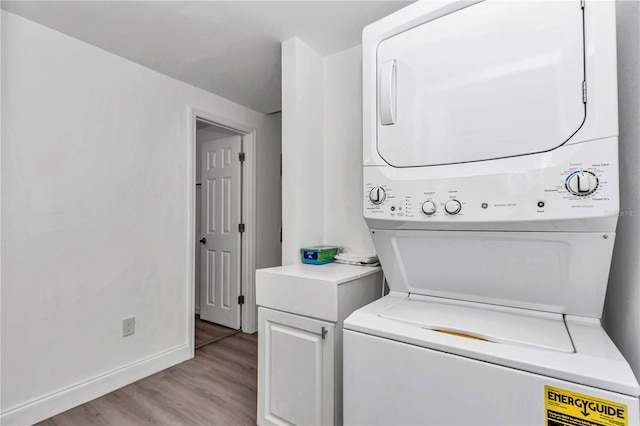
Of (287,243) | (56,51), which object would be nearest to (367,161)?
(287,243)

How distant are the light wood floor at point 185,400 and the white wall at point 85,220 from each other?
0.11m

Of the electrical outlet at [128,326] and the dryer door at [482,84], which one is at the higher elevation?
the dryer door at [482,84]

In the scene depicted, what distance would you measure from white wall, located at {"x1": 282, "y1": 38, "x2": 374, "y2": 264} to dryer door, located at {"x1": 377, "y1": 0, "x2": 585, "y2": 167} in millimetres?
838

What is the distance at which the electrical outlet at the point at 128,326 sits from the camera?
217 cm

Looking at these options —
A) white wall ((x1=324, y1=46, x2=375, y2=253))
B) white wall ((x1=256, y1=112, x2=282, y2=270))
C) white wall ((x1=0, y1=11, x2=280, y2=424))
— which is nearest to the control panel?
white wall ((x1=324, y1=46, x2=375, y2=253))

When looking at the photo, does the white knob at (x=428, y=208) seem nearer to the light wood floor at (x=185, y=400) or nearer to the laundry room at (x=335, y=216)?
the laundry room at (x=335, y=216)

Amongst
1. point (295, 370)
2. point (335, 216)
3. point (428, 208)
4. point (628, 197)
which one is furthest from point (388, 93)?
point (295, 370)

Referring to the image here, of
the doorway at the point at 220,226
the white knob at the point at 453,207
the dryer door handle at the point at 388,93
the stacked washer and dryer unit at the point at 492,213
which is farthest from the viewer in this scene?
the doorway at the point at 220,226

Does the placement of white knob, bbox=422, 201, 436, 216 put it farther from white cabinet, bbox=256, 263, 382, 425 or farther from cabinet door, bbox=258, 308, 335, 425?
cabinet door, bbox=258, 308, 335, 425

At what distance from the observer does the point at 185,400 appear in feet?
6.48

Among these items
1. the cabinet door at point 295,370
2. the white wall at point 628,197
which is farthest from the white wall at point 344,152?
the white wall at point 628,197

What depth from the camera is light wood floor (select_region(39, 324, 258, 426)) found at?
5.87ft

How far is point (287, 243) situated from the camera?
1.93 metres

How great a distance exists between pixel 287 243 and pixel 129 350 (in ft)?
4.61
